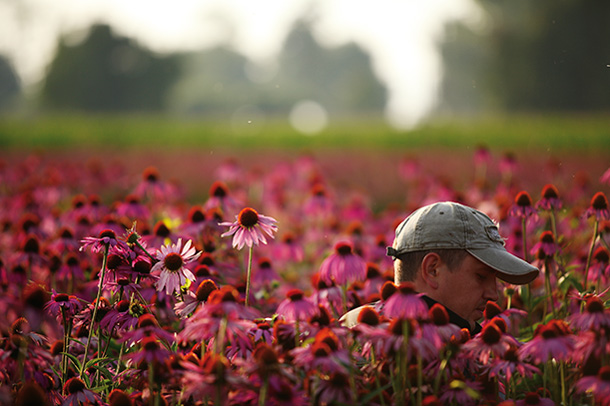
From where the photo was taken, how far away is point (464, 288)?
1913 mm

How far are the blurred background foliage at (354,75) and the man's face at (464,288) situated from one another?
5.39 ft

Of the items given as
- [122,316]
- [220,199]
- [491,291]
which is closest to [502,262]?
[491,291]

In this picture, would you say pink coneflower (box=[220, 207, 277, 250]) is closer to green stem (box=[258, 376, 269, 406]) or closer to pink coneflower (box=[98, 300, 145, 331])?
pink coneflower (box=[98, 300, 145, 331])

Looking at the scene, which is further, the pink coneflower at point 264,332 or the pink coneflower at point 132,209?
the pink coneflower at point 132,209

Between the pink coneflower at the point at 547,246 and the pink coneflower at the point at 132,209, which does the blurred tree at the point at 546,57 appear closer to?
the pink coneflower at the point at 132,209

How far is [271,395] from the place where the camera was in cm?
137

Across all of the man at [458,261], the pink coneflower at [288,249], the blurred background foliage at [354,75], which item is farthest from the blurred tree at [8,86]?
the man at [458,261]

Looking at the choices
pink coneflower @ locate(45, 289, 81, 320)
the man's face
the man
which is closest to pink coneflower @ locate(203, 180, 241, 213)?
pink coneflower @ locate(45, 289, 81, 320)

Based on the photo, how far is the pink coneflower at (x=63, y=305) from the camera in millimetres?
1906

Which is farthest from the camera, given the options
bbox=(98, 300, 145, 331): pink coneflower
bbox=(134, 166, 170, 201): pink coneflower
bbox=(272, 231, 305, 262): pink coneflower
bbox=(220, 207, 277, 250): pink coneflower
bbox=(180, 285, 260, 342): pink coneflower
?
bbox=(272, 231, 305, 262): pink coneflower

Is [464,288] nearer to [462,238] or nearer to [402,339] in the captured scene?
[462,238]

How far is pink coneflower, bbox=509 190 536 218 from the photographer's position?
8.11ft

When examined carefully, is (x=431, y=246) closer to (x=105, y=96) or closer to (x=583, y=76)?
(x=583, y=76)

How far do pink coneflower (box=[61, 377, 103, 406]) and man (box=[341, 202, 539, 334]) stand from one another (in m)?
0.67
